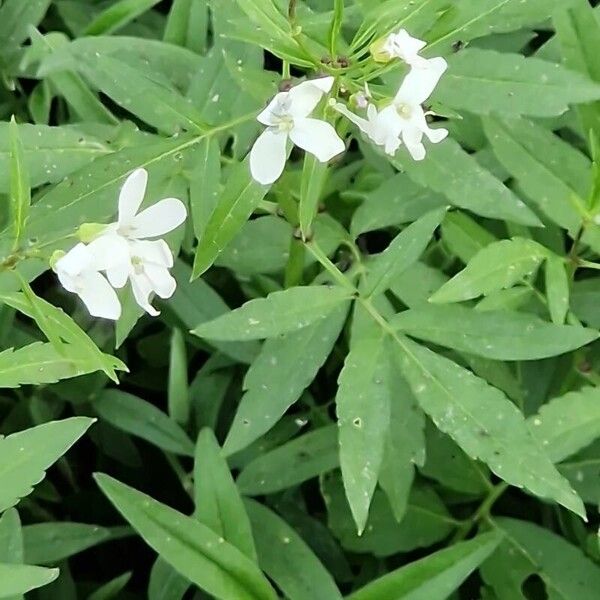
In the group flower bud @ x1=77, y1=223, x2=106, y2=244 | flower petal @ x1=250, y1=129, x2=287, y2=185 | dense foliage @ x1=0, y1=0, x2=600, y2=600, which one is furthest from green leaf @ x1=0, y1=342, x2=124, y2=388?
flower petal @ x1=250, y1=129, x2=287, y2=185

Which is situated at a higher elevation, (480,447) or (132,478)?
(480,447)

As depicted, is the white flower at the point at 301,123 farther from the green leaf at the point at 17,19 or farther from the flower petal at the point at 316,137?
the green leaf at the point at 17,19

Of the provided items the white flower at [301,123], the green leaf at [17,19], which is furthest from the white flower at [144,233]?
the green leaf at [17,19]

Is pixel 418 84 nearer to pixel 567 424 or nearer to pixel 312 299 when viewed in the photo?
pixel 312 299

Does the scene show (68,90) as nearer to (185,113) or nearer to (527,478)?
(185,113)

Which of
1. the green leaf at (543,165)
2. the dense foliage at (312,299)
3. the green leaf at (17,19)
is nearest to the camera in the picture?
the dense foliage at (312,299)

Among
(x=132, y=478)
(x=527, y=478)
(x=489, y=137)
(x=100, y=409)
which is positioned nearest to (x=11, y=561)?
(x=100, y=409)
